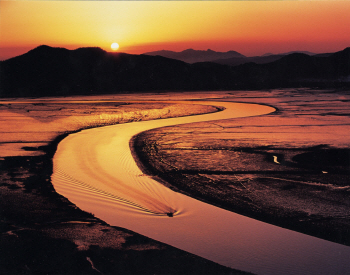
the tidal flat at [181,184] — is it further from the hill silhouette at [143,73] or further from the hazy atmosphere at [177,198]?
the hill silhouette at [143,73]

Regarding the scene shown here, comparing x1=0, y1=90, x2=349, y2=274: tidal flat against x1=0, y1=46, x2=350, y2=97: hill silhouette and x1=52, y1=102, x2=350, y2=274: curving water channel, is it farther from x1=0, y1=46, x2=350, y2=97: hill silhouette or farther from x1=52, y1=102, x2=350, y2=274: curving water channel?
x1=0, y1=46, x2=350, y2=97: hill silhouette

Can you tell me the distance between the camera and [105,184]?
6992 mm

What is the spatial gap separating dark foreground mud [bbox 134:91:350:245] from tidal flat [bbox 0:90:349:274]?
0.02 metres

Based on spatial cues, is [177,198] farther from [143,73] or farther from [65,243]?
[143,73]

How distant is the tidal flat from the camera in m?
4.19

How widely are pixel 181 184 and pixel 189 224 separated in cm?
177

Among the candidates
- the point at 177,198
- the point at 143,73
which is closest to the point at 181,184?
the point at 177,198

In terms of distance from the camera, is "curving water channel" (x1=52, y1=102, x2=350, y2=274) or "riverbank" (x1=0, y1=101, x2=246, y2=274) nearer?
"riverbank" (x1=0, y1=101, x2=246, y2=274)

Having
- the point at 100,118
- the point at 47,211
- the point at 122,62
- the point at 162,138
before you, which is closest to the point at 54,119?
the point at 100,118

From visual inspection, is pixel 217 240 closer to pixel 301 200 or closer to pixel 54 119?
pixel 301 200

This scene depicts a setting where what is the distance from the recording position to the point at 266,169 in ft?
25.5

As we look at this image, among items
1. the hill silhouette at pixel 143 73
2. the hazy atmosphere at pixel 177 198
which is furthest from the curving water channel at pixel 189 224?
the hill silhouette at pixel 143 73

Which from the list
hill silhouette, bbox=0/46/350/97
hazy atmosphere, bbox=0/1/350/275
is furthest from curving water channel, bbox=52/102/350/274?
hill silhouette, bbox=0/46/350/97

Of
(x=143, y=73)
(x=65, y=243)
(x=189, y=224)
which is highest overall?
(x=143, y=73)
